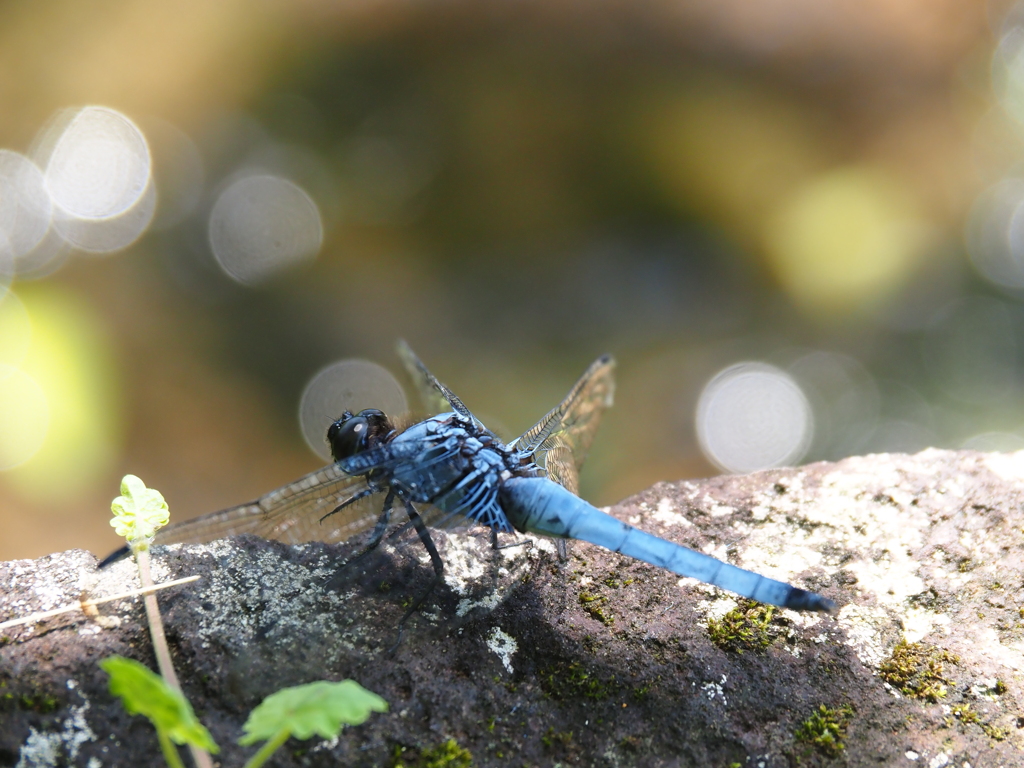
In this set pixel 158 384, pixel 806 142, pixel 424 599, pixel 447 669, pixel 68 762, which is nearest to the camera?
pixel 68 762

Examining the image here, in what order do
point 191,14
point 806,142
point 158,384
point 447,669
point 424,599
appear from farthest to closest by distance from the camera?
point 806,142 < point 191,14 < point 158,384 < point 424,599 < point 447,669

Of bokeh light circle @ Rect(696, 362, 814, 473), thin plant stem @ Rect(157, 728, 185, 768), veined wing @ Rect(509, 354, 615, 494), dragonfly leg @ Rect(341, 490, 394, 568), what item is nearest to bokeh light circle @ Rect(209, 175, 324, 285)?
veined wing @ Rect(509, 354, 615, 494)

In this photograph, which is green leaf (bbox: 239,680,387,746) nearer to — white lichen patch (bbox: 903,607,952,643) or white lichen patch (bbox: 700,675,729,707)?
white lichen patch (bbox: 700,675,729,707)

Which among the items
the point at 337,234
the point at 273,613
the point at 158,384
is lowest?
the point at 273,613

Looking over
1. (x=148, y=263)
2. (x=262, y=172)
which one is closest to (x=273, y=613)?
(x=148, y=263)

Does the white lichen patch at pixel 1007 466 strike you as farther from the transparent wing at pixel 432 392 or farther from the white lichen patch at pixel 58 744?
the white lichen patch at pixel 58 744

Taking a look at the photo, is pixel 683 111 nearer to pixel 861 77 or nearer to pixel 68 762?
pixel 861 77

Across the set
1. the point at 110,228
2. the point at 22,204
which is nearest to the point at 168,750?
the point at 110,228
